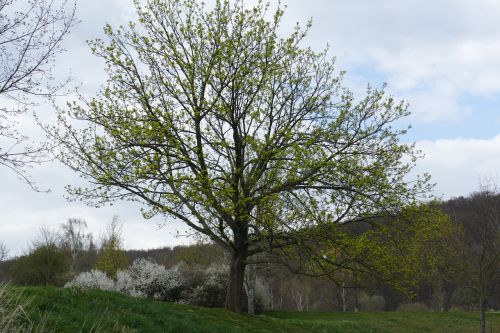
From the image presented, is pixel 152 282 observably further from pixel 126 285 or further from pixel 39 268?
pixel 39 268

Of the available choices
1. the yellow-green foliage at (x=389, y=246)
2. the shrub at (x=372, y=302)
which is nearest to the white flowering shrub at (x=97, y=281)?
the yellow-green foliage at (x=389, y=246)

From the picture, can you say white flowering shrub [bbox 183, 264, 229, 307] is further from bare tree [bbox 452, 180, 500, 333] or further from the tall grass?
the tall grass

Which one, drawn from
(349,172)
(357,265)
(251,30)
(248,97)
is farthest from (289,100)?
(357,265)

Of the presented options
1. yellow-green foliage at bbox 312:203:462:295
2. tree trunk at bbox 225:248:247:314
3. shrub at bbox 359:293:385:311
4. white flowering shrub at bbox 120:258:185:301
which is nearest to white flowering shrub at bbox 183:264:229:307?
white flowering shrub at bbox 120:258:185:301

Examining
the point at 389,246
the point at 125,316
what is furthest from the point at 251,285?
the point at 125,316

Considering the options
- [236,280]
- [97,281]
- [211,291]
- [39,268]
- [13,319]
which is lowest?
[211,291]

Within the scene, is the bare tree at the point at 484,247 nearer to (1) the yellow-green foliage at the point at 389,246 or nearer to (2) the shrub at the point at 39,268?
(1) the yellow-green foliage at the point at 389,246

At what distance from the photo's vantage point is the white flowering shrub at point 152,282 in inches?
1131

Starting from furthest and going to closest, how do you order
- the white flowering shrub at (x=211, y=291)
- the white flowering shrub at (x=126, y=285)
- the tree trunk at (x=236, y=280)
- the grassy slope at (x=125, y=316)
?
the white flowering shrub at (x=211, y=291), the white flowering shrub at (x=126, y=285), the tree trunk at (x=236, y=280), the grassy slope at (x=125, y=316)

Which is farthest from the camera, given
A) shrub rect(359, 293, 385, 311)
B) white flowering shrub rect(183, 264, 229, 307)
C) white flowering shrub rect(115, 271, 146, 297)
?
shrub rect(359, 293, 385, 311)

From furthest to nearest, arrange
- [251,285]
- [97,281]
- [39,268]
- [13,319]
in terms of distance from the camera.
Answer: [39,268], [97,281], [251,285], [13,319]

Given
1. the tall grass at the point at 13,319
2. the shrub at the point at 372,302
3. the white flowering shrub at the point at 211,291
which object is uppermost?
the tall grass at the point at 13,319

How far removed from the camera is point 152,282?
1139 inches

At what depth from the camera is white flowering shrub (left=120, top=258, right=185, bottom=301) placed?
28.7 metres
